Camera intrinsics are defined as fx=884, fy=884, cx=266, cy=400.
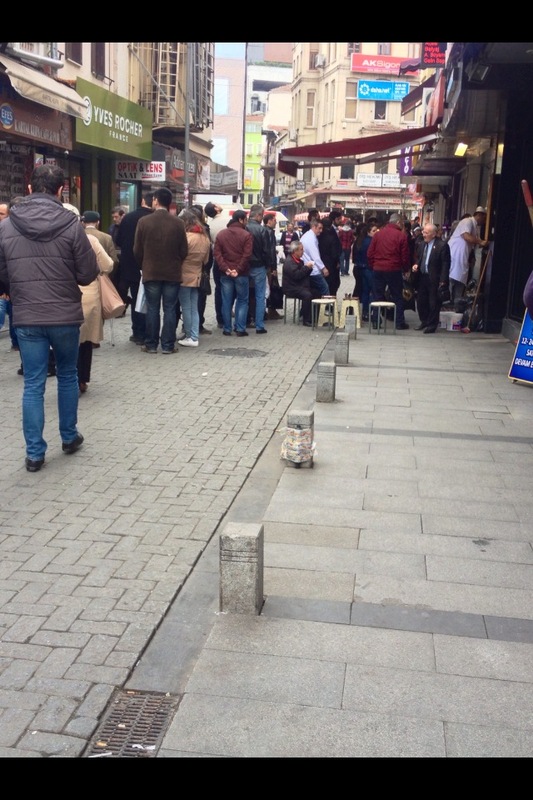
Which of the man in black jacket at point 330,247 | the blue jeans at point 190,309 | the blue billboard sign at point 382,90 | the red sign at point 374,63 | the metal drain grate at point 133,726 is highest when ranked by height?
the red sign at point 374,63

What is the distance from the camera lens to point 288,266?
14969 mm

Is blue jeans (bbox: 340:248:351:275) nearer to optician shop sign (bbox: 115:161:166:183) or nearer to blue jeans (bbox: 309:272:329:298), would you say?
optician shop sign (bbox: 115:161:166:183)

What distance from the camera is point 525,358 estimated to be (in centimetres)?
1003

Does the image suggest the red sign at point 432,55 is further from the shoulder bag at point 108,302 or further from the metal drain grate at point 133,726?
the metal drain grate at point 133,726

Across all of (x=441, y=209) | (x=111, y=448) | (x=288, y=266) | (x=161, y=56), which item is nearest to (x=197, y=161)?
(x=161, y=56)

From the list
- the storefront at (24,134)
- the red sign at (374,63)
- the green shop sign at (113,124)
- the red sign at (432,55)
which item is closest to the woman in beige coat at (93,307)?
the storefront at (24,134)

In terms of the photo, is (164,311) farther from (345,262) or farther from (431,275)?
(345,262)

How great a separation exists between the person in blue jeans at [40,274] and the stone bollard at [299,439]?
175cm

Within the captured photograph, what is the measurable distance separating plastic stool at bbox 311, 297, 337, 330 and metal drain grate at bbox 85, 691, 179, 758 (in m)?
11.8

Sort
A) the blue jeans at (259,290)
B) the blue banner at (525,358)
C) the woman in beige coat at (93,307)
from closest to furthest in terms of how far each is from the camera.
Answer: the woman in beige coat at (93,307), the blue banner at (525,358), the blue jeans at (259,290)

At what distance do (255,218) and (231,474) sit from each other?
833cm

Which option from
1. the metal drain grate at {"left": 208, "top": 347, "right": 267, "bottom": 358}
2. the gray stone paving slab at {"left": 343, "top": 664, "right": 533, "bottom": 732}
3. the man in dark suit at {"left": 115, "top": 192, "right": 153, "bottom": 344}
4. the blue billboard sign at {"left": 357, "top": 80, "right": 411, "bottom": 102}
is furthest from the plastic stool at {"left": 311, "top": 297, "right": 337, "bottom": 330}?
the blue billboard sign at {"left": 357, "top": 80, "right": 411, "bottom": 102}

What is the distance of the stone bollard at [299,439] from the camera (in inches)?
254
